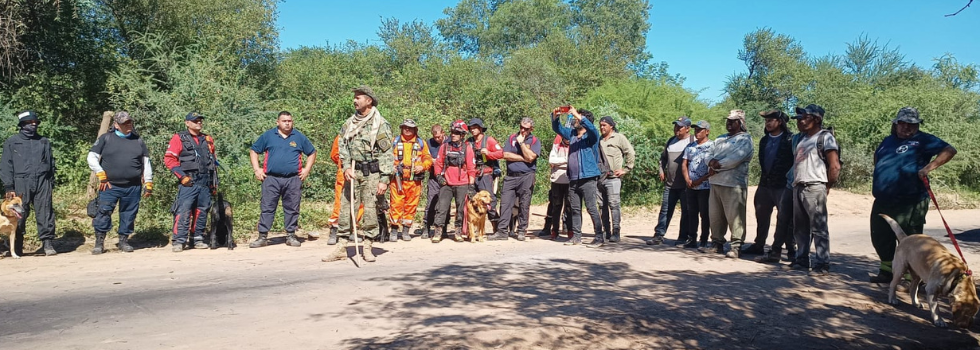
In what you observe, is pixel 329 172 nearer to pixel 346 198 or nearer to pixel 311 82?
pixel 346 198

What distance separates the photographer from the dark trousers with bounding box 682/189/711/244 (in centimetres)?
959

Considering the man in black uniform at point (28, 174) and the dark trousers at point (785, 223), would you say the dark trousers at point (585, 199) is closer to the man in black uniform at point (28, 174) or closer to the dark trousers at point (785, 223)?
the dark trousers at point (785, 223)

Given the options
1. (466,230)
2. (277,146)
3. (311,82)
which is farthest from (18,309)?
(311,82)

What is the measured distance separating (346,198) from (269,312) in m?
2.82

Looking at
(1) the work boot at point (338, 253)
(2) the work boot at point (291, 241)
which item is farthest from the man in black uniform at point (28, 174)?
(1) the work boot at point (338, 253)

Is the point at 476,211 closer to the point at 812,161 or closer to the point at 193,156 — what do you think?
the point at 193,156

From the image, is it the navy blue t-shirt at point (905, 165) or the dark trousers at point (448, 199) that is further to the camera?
the dark trousers at point (448, 199)

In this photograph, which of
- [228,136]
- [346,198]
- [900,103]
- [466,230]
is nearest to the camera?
[346,198]

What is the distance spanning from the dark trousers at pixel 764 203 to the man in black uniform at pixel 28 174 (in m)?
9.84

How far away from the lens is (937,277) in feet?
18.4

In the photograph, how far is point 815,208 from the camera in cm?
741

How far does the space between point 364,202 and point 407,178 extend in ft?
7.97

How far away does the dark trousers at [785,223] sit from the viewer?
8.02 metres

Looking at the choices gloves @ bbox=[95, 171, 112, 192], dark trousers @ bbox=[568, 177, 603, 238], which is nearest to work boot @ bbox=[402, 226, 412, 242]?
dark trousers @ bbox=[568, 177, 603, 238]
